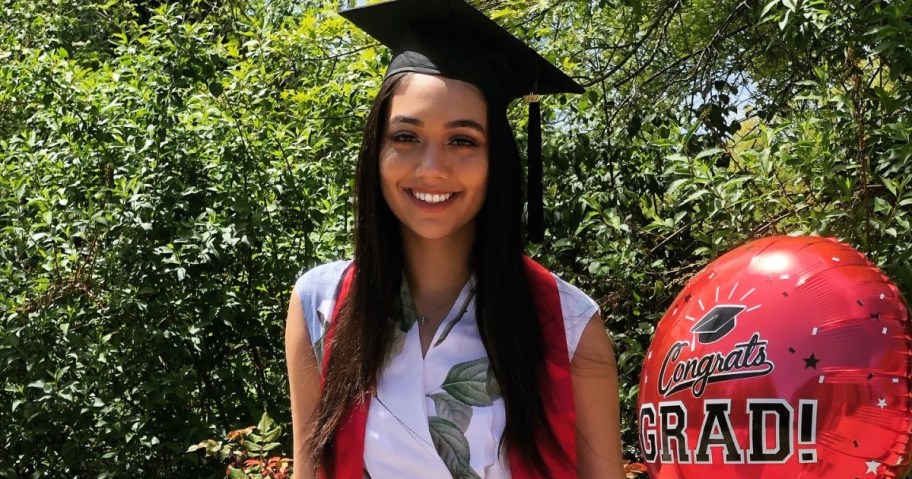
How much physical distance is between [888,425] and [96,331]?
2832 mm

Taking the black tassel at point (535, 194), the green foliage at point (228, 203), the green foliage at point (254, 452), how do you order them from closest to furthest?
the black tassel at point (535, 194) < the green foliage at point (254, 452) < the green foliage at point (228, 203)

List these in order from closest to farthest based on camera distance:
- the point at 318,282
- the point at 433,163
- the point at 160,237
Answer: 1. the point at 433,163
2. the point at 318,282
3. the point at 160,237

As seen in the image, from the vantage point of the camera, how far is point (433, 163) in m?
1.89

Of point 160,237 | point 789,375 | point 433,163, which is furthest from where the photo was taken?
point 160,237

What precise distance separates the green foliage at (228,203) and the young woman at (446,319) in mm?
1245

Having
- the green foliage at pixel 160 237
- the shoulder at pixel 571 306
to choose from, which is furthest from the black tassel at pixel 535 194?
the green foliage at pixel 160 237

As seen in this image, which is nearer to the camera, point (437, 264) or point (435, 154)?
point (435, 154)

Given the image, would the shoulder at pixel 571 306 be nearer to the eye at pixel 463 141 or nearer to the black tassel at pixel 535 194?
the black tassel at pixel 535 194

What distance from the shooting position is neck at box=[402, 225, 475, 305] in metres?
2.05

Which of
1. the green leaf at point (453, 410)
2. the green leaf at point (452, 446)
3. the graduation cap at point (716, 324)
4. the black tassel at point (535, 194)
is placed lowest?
the green leaf at point (452, 446)

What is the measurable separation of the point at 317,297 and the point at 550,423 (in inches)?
19.8

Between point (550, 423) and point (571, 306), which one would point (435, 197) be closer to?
point (571, 306)

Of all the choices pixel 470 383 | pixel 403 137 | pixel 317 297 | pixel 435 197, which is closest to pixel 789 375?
pixel 470 383

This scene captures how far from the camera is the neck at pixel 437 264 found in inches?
80.7
